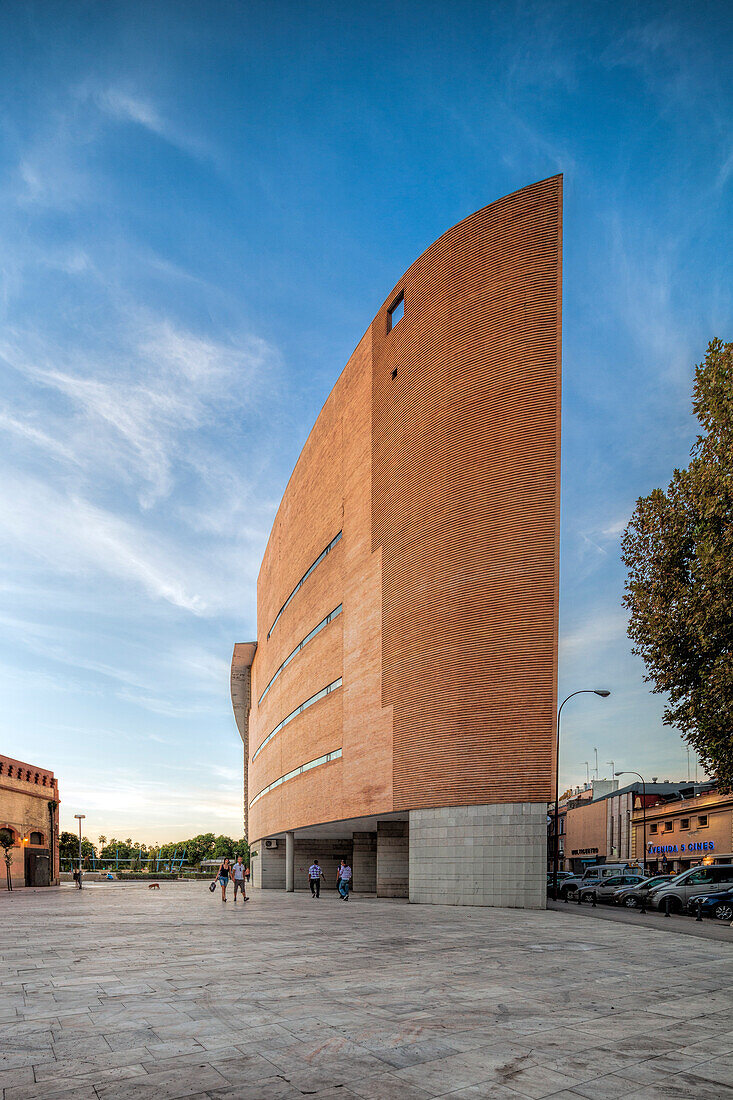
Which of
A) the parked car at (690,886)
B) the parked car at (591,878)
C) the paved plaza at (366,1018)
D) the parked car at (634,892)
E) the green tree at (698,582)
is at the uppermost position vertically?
the green tree at (698,582)

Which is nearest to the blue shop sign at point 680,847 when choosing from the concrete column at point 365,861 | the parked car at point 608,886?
the parked car at point 608,886

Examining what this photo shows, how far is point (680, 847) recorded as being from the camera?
212 ft

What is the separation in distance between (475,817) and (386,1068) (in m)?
19.0

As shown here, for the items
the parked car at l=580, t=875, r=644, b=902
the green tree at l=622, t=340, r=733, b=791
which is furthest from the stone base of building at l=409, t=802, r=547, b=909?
the parked car at l=580, t=875, r=644, b=902

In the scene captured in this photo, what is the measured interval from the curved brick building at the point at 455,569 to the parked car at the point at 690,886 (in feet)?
27.2

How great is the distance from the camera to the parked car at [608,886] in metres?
35.5

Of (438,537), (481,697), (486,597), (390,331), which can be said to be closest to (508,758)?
(481,697)

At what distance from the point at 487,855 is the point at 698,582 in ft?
34.0

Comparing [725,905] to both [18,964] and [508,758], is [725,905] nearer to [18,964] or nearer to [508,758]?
[508,758]

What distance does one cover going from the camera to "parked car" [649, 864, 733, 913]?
28269 mm

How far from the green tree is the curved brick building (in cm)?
288

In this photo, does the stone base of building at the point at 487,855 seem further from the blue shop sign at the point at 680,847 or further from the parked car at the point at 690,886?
the blue shop sign at the point at 680,847

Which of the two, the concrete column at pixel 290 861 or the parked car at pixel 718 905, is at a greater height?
the parked car at pixel 718 905

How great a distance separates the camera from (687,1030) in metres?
7.68
